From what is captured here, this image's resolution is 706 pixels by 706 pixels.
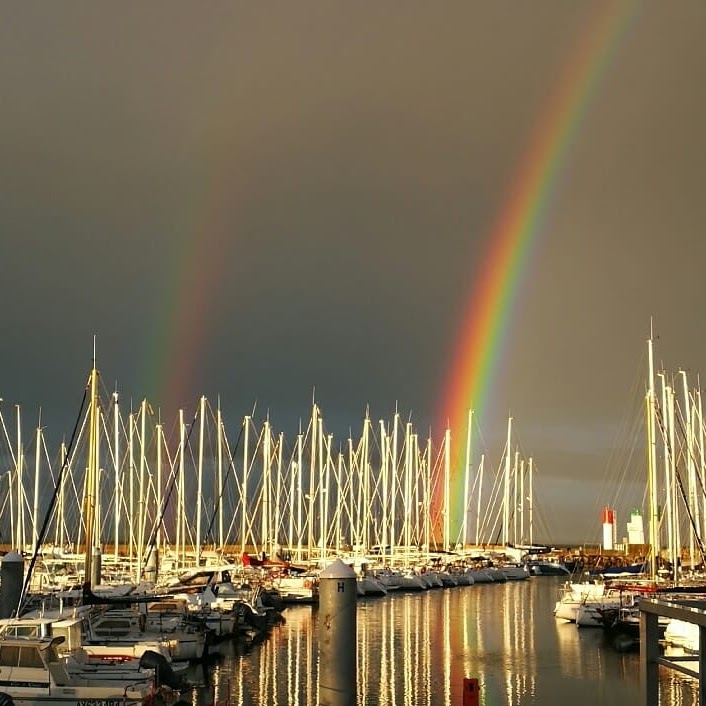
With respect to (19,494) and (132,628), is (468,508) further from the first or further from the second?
(132,628)

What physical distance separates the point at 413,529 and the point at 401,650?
227ft

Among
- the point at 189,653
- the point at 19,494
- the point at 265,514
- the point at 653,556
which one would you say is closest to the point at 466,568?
the point at 265,514

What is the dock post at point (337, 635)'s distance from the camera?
17.0 m

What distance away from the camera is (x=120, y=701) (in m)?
27.4

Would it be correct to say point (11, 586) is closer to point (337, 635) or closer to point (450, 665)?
point (450, 665)

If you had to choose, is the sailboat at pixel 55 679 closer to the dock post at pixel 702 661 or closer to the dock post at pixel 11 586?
the dock post at pixel 11 586

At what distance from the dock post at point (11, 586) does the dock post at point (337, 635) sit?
23.0 m

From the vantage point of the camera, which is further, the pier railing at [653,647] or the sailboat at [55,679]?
the sailboat at [55,679]

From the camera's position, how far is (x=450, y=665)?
4669 centimetres

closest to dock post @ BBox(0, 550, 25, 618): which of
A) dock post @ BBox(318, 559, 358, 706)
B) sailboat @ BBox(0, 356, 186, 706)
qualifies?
sailboat @ BBox(0, 356, 186, 706)

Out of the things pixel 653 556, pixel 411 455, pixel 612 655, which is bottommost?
pixel 612 655

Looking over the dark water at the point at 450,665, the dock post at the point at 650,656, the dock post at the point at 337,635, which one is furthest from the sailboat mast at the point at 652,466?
the dock post at the point at 650,656

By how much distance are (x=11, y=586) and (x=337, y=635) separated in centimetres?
2428

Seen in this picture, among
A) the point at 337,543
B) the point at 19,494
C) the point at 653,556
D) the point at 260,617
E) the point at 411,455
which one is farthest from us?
the point at 411,455
